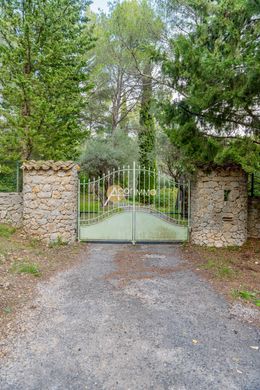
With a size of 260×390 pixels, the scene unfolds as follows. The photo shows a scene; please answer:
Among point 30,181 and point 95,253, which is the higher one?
point 30,181

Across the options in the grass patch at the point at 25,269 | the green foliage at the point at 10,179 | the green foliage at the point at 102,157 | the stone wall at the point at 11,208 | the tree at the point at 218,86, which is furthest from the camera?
the green foliage at the point at 102,157

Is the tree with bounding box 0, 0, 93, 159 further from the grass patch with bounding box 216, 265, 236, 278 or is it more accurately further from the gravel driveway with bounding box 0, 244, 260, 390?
the grass patch with bounding box 216, 265, 236, 278

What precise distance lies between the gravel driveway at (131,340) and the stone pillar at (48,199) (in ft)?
7.47

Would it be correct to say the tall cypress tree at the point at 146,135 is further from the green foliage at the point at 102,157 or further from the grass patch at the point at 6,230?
the grass patch at the point at 6,230

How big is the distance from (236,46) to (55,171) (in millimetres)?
4590

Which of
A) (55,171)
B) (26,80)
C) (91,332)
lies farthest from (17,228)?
(91,332)

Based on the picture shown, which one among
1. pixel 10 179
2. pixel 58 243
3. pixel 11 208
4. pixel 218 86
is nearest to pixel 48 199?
pixel 58 243

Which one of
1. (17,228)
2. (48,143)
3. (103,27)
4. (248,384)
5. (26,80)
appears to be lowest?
(248,384)

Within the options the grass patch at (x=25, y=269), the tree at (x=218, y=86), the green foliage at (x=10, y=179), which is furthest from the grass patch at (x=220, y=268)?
the green foliage at (x=10, y=179)

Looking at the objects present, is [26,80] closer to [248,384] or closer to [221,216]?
[221,216]

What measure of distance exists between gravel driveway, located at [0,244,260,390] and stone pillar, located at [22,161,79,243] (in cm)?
228

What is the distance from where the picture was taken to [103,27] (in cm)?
1234

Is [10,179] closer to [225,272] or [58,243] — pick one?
[58,243]

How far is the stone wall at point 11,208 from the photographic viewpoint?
695 cm
